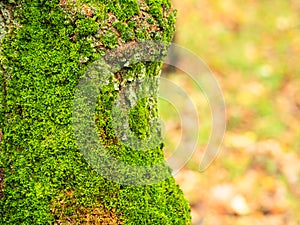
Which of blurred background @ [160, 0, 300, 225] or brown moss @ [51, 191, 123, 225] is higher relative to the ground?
blurred background @ [160, 0, 300, 225]

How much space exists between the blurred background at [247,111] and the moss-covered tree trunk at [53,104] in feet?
7.46

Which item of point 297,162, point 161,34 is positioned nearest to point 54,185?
point 161,34

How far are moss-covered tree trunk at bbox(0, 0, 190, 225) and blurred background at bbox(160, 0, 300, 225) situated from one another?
89.5 inches

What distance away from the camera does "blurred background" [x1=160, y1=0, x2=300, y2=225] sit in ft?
14.6

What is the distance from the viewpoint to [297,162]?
194 inches

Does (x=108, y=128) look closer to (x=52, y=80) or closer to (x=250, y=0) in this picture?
(x=52, y=80)

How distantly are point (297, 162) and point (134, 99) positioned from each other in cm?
312

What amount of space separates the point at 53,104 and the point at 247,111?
401 cm

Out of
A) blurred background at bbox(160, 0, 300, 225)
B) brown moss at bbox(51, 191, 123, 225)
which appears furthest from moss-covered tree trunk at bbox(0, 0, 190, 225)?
blurred background at bbox(160, 0, 300, 225)

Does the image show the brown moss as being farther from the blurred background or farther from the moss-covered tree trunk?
the blurred background

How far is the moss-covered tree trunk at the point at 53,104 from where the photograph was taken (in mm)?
2115

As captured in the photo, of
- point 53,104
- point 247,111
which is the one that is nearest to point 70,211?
point 53,104

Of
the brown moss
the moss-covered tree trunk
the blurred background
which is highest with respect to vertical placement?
the blurred background

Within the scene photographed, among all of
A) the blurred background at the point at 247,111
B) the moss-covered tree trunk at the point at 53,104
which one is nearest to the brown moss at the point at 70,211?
the moss-covered tree trunk at the point at 53,104
